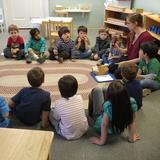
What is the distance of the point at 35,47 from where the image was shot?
→ 11.6 ft

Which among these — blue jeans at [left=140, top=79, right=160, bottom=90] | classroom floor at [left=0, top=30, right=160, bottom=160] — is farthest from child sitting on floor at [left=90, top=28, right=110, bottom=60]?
classroom floor at [left=0, top=30, right=160, bottom=160]

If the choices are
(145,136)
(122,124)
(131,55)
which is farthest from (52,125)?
(131,55)

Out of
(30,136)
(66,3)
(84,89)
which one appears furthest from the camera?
Answer: (66,3)

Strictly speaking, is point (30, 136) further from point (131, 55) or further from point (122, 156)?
point (131, 55)

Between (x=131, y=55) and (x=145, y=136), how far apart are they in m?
1.25

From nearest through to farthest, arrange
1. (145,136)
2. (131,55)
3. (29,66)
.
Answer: (145,136) < (131,55) < (29,66)

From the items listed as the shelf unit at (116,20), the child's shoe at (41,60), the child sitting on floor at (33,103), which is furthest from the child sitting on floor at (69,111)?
the shelf unit at (116,20)

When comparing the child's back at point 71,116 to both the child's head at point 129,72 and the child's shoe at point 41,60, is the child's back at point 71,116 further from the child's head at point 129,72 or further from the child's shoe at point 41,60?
the child's shoe at point 41,60

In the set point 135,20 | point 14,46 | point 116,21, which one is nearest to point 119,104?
point 135,20

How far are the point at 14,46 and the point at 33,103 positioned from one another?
1.88 m

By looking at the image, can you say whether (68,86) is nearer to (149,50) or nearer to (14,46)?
(149,50)

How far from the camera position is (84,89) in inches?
103

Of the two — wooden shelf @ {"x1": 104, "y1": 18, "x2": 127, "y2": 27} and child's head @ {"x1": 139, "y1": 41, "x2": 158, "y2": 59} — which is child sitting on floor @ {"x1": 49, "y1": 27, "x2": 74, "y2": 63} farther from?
child's head @ {"x1": 139, "y1": 41, "x2": 158, "y2": 59}

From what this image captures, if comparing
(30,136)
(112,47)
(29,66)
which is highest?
(30,136)
